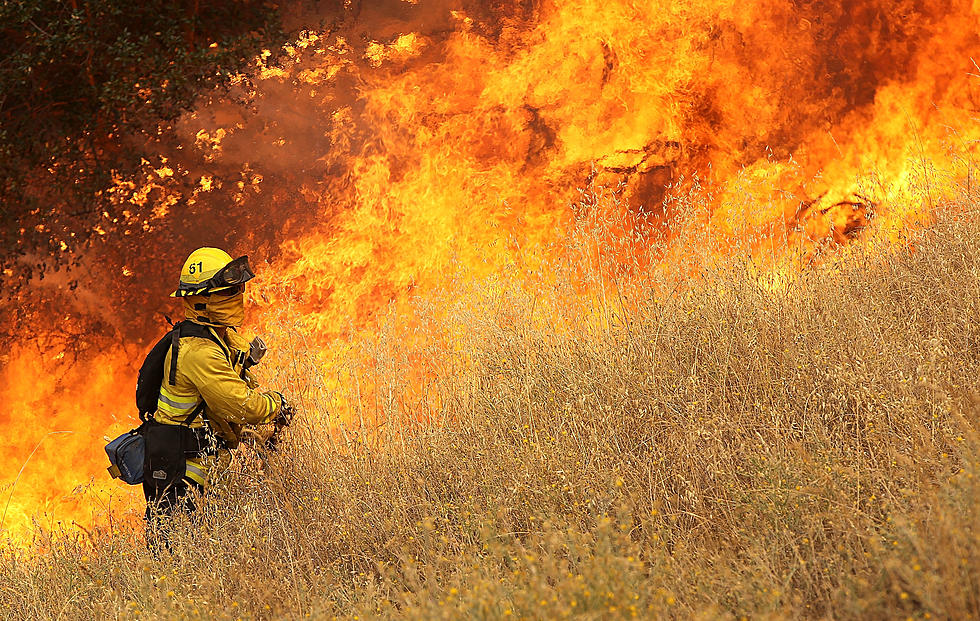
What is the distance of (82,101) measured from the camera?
736 centimetres

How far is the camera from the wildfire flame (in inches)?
267

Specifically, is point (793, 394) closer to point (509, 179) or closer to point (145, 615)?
point (145, 615)

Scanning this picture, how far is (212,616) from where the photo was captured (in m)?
3.16

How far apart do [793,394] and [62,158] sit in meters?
6.57

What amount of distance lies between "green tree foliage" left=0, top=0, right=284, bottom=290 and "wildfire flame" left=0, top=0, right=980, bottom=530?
0.86 ft

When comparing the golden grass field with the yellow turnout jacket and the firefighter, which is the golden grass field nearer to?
the firefighter

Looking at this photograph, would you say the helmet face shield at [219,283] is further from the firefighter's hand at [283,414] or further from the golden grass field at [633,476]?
the golden grass field at [633,476]

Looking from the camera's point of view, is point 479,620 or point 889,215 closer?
point 479,620

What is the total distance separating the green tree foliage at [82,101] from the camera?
6.90 m

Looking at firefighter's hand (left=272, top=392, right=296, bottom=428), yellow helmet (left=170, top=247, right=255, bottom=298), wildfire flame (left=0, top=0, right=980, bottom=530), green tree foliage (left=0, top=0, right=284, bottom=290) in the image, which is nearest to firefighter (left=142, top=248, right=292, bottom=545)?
yellow helmet (left=170, top=247, right=255, bottom=298)

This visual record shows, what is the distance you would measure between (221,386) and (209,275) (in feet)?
1.76

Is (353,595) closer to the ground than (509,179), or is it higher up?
closer to the ground

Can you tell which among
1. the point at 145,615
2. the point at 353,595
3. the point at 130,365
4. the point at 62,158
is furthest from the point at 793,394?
the point at 62,158

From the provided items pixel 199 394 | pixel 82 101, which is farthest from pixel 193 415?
pixel 82 101
